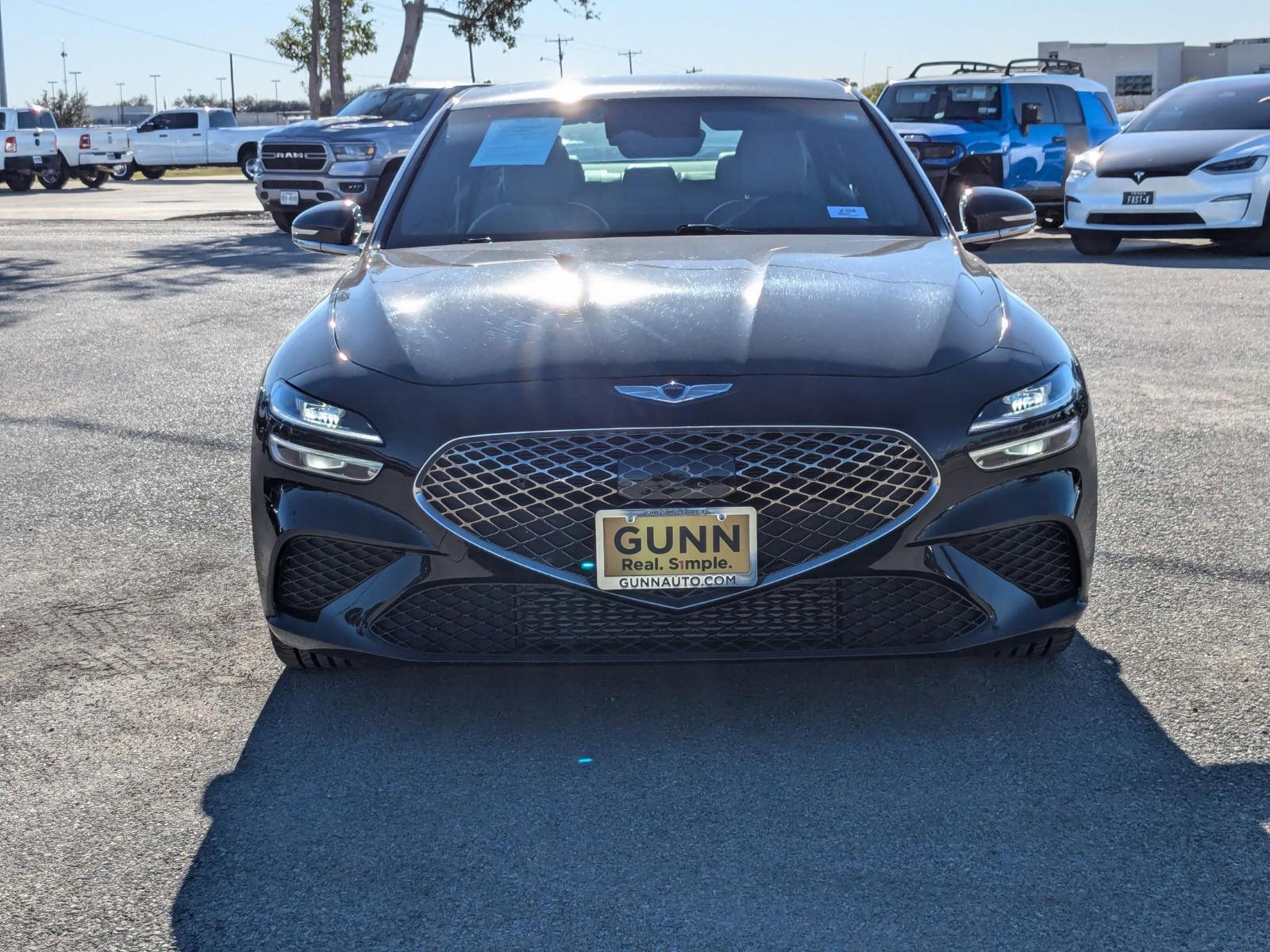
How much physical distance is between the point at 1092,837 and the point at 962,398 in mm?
935

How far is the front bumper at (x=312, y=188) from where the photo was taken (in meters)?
17.8

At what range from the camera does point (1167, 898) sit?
104 inches

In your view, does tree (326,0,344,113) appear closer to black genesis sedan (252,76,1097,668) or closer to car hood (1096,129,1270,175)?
car hood (1096,129,1270,175)

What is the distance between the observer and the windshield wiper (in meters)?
4.59

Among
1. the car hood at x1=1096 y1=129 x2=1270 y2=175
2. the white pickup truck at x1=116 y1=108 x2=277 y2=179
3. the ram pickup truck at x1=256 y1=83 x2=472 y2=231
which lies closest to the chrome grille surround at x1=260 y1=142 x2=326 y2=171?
the ram pickup truck at x1=256 y1=83 x2=472 y2=231

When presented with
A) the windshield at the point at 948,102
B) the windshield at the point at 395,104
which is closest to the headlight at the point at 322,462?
the windshield at the point at 948,102

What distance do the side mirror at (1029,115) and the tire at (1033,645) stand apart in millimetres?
13864

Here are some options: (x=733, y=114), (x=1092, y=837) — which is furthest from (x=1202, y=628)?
(x=733, y=114)

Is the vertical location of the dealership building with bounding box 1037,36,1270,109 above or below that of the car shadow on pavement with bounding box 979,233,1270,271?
above

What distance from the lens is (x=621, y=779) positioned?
3184 mm

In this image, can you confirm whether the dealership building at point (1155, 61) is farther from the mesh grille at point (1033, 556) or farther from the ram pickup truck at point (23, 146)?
the mesh grille at point (1033, 556)

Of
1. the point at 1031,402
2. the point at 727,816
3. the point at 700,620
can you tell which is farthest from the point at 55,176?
the point at 727,816

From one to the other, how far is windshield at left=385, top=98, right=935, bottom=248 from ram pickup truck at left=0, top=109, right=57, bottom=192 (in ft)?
98.4

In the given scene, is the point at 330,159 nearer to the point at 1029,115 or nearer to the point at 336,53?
the point at 1029,115
